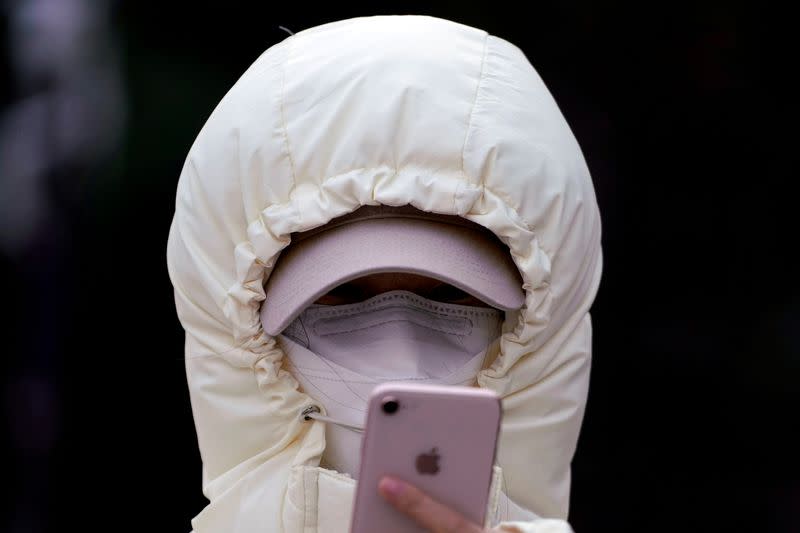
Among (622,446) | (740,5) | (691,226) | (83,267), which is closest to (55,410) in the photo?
(83,267)

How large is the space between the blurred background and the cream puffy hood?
2.97ft

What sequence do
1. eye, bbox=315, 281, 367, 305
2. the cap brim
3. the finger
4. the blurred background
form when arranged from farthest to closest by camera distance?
the blurred background, eye, bbox=315, 281, 367, 305, the cap brim, the finger

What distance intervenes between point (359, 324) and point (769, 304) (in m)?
1.32

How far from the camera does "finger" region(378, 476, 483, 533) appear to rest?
3.18 ft

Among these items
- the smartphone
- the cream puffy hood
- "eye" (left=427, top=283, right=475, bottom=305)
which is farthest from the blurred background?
the smartphone

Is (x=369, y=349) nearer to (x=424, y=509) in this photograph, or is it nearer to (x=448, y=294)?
(x=448, y=294)

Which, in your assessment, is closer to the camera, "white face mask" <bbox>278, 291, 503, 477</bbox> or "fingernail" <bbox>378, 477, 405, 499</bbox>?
"fingernail" <bbox>378, 477, 405, 499</bbox>

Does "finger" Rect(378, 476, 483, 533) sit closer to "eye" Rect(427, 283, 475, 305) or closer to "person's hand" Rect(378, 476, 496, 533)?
"person's hand" Rect(378, 476, 496, 533)

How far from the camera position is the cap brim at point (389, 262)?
1219mm

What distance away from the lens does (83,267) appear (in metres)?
2.31

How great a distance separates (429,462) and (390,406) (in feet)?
0.21

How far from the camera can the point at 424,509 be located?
38.3 inches

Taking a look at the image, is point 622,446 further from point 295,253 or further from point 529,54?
point 295,253

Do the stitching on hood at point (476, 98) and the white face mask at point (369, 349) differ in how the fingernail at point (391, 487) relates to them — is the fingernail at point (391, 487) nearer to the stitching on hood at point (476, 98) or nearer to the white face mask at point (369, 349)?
the white face mask at point (369, 349)
